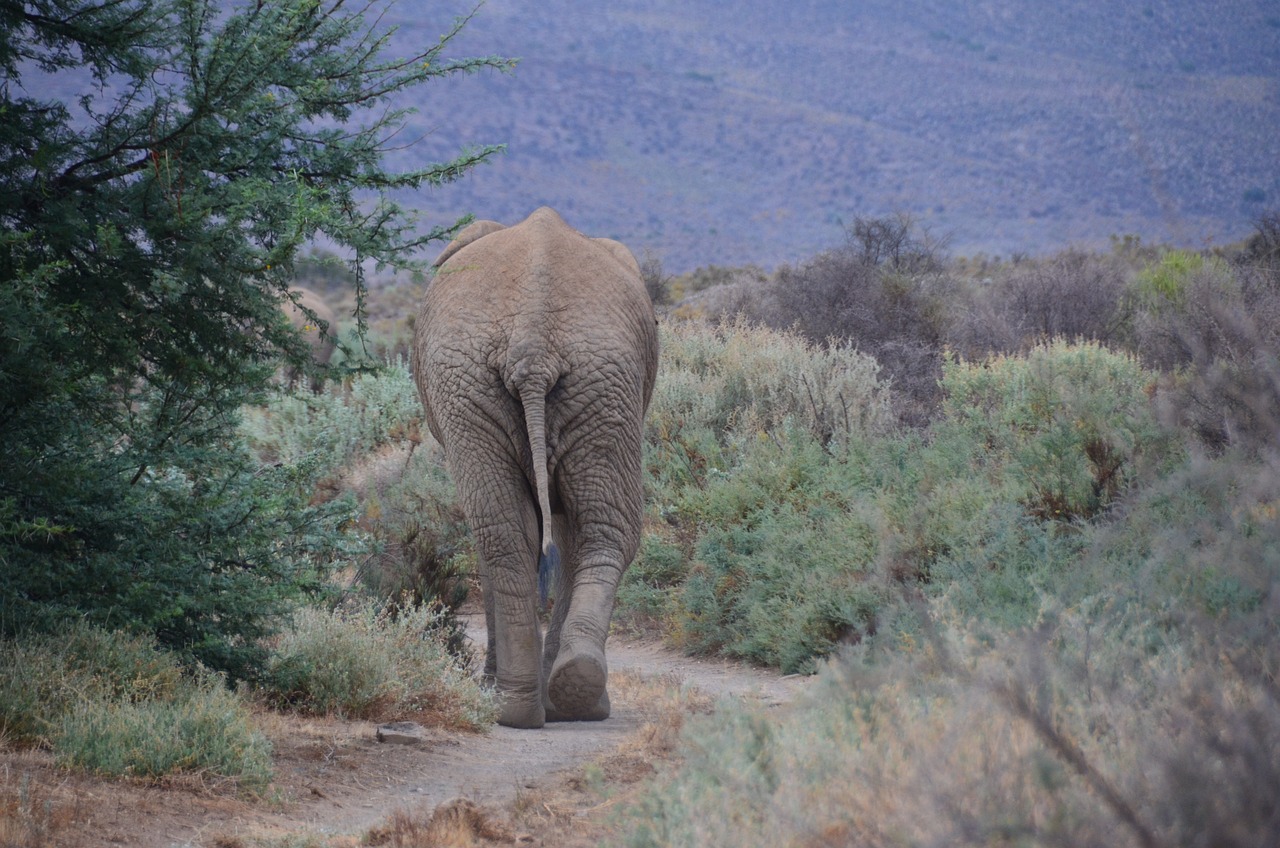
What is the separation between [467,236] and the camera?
26.7 feet

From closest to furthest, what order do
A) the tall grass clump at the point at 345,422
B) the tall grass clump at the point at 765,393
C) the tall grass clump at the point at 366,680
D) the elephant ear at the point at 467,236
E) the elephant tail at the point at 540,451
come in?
the elephant tail at the point at 540,451
the tall grass clump at the point at 366,680
the elephant ear at the point at 467,236
the tall grass clump at the point at 765,393
the tall grass clump at the point at 345,422

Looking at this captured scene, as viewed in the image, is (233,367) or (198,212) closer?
(198,212)

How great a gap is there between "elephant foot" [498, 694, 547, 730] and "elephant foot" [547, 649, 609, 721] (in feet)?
0.43

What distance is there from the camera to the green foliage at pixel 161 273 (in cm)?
593

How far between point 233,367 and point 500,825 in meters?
3.00

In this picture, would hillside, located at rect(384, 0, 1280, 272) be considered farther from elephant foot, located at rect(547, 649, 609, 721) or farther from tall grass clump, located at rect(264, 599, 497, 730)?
elephant foot, located at rect(547, 649, 609, 721)

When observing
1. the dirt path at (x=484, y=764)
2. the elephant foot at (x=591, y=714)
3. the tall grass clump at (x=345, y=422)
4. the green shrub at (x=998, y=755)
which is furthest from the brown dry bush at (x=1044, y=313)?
the green shrub at (x=998, y=755)

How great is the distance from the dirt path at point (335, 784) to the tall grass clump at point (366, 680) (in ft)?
0.62

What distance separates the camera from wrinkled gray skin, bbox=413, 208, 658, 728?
692 cm

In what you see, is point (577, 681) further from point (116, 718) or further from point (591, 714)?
point (116, 718)

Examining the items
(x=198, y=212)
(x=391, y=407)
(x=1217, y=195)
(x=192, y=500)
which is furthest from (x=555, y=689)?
(x=1217, y=195)

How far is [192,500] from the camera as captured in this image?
7359 mm

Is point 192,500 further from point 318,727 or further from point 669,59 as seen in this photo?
point 669,59

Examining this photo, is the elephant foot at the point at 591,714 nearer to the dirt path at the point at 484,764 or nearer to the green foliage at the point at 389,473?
the dirt path at the point at 484,764
